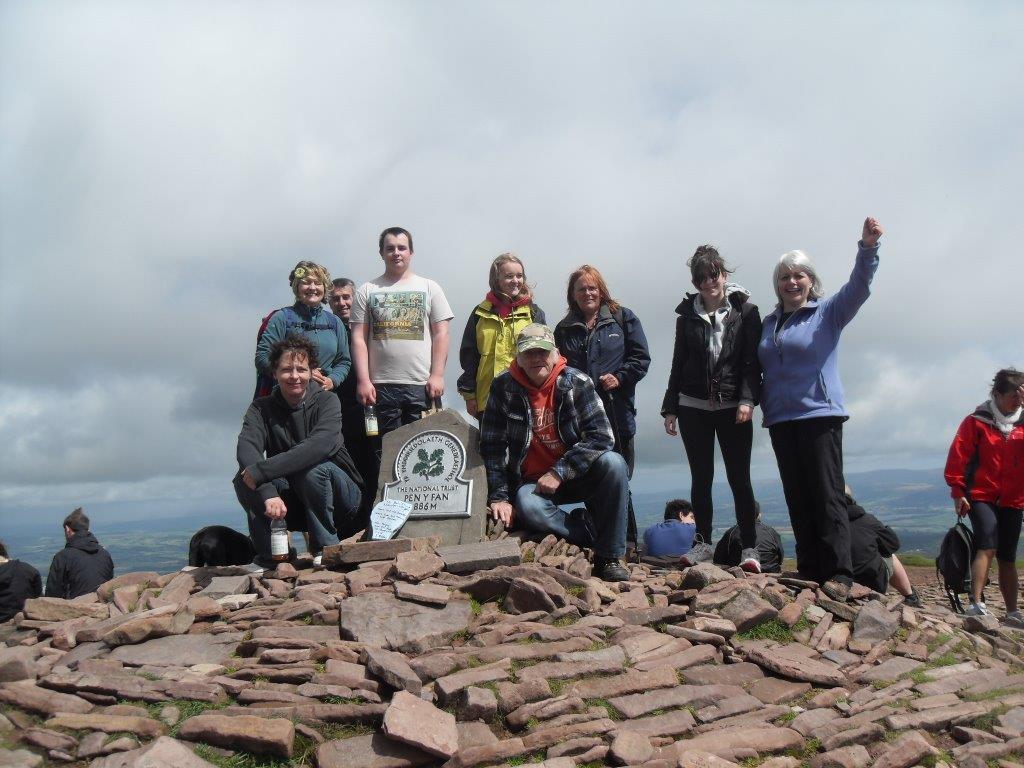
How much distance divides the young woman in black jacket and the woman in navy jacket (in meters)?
0.55

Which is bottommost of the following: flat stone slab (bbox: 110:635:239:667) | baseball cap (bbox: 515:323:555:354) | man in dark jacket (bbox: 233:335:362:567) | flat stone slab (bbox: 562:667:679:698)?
flat stone slab (bbox: 562:667:679:698)

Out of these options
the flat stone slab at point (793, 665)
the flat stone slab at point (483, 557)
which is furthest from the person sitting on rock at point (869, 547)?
the flat stone slab at point (483, 557)

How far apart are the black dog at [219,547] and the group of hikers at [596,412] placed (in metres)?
1.28

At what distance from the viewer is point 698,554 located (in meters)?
9.12

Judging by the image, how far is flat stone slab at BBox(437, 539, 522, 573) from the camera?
739cm

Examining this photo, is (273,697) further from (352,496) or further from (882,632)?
(882,632)

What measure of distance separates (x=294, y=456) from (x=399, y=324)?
227 cm

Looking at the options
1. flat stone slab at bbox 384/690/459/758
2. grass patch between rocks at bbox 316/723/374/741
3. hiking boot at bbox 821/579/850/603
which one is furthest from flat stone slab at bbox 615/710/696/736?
hiking boot at bbox 821/579/850/603

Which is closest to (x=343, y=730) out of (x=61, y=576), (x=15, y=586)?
(x=61, y=576)

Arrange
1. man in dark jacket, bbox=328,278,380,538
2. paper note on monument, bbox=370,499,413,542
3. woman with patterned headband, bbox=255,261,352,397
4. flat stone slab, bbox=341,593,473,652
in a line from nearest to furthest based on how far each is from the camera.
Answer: flat stone slab, bbox=341,593,473,652 → paper note on monument, bbox=370,499,413,542 → woman with patterned headband, bbox=255,261,352,397 → man in dark jacket, bbox=328,278,380,538

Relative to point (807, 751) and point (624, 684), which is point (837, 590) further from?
point (624, 684)

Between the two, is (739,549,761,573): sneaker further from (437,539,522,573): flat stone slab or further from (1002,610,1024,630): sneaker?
(1002,610,1024,630): sneaker

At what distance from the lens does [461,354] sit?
387 inches

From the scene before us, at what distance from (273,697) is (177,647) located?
4.67 feet
